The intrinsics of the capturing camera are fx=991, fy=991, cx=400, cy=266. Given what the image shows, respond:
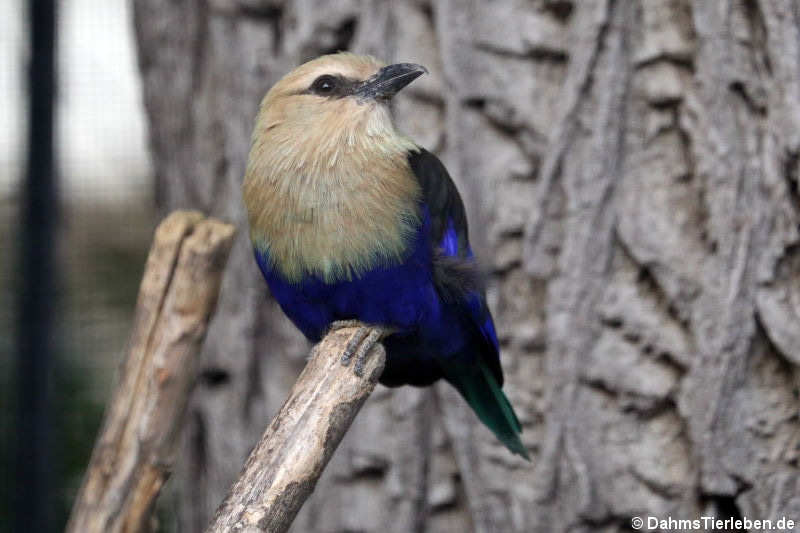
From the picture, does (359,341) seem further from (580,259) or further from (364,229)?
(580,259)

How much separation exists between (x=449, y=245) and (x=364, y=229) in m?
0.27

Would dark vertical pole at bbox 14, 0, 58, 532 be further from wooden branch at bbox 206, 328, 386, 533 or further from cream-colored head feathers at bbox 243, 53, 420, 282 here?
wooden branch at bbox 206, 328, 386, 533

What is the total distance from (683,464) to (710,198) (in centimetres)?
76

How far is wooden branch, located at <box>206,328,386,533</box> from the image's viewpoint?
1.89 metres

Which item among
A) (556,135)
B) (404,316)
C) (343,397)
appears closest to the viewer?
(343,397)

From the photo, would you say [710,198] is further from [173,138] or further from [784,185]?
[173,138]

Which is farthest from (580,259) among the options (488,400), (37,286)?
(37,286)

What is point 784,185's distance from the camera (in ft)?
8.68

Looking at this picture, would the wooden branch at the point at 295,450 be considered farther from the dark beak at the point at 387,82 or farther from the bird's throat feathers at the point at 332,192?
the dark beak at the point at 387,82

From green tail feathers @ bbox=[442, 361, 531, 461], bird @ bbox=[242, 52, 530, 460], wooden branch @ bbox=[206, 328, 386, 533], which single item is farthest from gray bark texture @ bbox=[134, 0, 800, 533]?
wooden branch @ bbox=[206, 328, 386, 533]

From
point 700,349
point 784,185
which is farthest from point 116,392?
point 784,185

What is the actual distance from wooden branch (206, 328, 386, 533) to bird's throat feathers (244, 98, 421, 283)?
28 centimetres

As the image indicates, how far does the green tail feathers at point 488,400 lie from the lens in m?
2.62

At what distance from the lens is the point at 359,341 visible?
2217 millimetres
